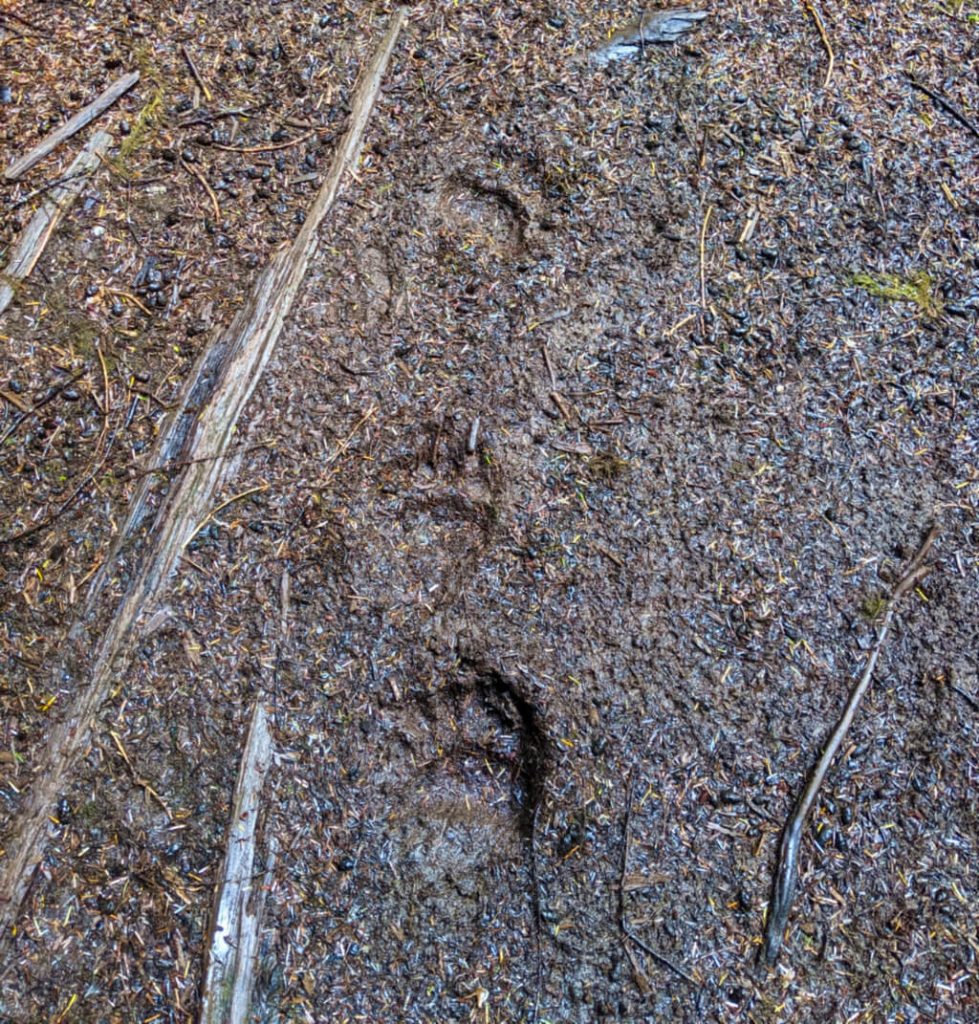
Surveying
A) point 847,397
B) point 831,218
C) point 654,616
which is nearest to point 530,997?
point 654,616

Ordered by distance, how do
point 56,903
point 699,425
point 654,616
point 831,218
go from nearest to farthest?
1. point 56,903
2. point 654,616
3. point 699,425
4. point 831,218

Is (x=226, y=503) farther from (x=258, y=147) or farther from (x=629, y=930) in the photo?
(x=629, y=930)

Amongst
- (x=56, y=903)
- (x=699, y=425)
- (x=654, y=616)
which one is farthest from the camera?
(x=699, y=425)

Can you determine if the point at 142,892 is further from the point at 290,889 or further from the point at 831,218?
the point at 831,218

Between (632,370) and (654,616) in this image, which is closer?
(654,616)

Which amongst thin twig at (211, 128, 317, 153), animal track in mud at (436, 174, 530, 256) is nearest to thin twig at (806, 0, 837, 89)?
animal track in mud at (436, 174, 530, 256)

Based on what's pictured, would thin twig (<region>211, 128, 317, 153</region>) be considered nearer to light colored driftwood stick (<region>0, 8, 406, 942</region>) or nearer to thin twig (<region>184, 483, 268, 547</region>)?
light colored driftwood stick (<region>0, 8, 406, 942</region>)
